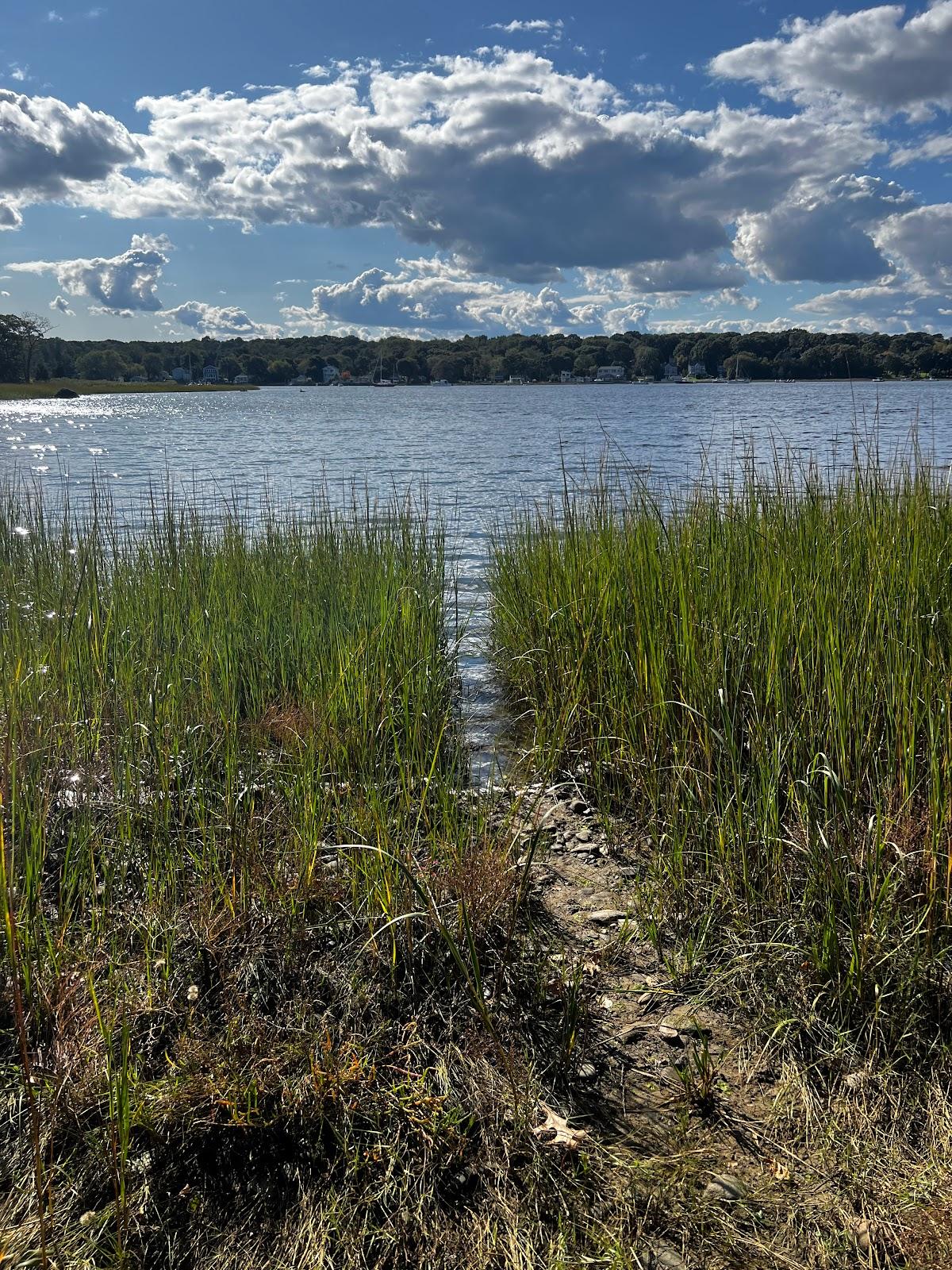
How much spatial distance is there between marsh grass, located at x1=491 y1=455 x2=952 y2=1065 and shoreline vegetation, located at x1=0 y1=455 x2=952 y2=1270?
24mm

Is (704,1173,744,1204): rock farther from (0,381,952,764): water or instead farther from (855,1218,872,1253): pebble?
(0,381,952,764): water

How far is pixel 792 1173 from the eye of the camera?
95.0 inches

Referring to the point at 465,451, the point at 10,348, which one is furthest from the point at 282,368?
the point at 465,451

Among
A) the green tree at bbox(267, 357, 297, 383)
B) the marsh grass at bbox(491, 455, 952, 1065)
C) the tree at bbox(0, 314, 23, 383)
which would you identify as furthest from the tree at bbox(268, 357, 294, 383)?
the marsh grass at bbox(491, 455, 952, 1065)

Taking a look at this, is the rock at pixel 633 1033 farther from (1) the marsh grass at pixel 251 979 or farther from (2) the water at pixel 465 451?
(2) the water at pixel 465 451

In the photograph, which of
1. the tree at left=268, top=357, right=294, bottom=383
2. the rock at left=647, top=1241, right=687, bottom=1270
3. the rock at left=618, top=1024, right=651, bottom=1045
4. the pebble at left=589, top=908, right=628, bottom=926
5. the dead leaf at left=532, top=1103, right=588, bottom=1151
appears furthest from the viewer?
the tree at left=268, top=357, right=294, bottom=383

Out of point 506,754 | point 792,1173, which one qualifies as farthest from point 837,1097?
point 506,754

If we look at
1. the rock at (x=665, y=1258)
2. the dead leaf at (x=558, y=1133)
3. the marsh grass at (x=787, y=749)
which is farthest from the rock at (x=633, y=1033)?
the rock at (x=665, y=1258)

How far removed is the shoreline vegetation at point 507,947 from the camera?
2.33 m

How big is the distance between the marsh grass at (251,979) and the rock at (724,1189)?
1.23 feet

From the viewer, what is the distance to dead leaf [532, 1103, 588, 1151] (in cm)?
246

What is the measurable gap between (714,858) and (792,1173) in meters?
1.41

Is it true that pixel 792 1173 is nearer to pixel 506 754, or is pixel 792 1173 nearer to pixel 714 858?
pixel 714 858

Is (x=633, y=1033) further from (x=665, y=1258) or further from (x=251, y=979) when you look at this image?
(x=251, y=979)
